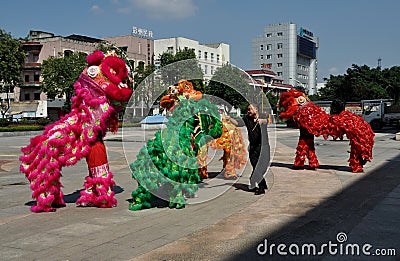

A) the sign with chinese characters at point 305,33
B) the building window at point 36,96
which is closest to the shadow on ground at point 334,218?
the building window at point 36,96

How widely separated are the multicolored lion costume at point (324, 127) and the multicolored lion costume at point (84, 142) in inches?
233

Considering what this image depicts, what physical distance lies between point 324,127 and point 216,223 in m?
6.33

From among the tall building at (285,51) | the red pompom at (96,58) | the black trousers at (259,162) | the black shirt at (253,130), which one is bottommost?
the black trousers at (259,162)

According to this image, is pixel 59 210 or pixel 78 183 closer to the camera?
pixel 59 210

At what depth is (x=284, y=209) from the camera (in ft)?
24.6

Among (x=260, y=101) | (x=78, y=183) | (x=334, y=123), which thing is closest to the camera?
(x=260, y=101)

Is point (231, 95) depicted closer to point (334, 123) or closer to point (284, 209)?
point (334, 123)

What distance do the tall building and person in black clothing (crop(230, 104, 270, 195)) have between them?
3607 inches

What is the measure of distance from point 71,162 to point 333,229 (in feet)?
14.9

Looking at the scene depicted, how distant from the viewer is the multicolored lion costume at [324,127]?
37.9ft

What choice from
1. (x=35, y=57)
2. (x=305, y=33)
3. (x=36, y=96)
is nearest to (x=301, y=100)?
(x=36, y=96)

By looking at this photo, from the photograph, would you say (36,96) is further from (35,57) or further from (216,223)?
(216,223)

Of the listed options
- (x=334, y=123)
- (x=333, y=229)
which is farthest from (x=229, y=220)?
Answer: (x=334, y=123)

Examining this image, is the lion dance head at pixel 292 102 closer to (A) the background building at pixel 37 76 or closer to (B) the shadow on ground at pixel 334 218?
(B) the shadow on ground at pixel 334 218
